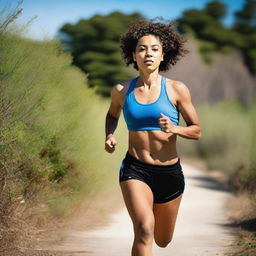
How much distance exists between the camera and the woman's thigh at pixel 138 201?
4980 millimetres

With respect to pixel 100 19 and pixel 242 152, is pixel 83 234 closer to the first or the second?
pixel 242 152

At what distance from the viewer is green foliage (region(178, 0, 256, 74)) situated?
1967 inches

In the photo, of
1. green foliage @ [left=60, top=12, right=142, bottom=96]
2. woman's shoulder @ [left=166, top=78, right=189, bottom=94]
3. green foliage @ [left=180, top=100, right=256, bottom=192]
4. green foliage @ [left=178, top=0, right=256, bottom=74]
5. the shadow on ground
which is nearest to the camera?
woman's shoulder @ [left=166, top=78, right=189, bottom=94]

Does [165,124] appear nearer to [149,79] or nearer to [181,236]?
[149,79]

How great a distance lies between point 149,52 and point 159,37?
8.4 inches

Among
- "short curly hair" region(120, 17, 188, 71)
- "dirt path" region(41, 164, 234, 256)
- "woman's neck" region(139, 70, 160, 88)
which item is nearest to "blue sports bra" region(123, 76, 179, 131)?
"woman's neck" region(139, 70, 160, 88)

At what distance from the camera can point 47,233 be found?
8961mm

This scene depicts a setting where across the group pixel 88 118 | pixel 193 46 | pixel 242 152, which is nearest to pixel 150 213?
pixel 88 118

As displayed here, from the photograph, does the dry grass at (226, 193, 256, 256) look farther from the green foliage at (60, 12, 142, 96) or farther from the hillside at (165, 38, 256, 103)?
the green foliage at (60, 12, 142, 96)

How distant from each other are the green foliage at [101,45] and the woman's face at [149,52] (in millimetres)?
31889

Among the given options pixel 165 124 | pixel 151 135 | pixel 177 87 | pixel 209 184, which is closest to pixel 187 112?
pixel 177 87

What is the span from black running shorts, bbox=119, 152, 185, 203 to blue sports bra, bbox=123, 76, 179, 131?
0.26 metres

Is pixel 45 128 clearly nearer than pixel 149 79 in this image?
No

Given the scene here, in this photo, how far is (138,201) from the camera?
5051 millimetres
